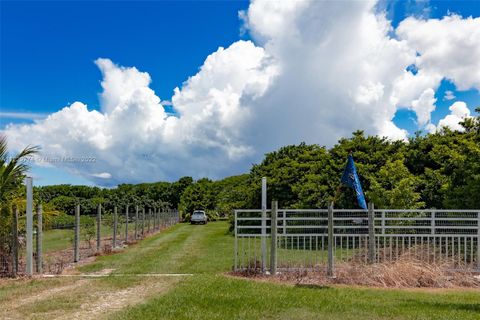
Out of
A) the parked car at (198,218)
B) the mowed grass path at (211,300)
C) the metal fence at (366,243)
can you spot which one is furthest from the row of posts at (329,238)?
the parked car at (198,218)

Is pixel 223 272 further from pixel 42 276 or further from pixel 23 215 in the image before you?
pixel 23 215

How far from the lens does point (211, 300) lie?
8.62 metres

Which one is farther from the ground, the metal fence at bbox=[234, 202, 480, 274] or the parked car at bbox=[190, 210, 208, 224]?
the metal fence at bbox=[234, 202, 480, 274]

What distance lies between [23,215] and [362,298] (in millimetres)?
8588

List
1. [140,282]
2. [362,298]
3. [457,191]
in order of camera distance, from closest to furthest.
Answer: [362,298] < [140,282] < [457,191]

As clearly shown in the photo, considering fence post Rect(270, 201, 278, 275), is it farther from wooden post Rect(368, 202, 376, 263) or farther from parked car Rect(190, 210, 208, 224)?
parked car Rect(190, 210, 208, 224)

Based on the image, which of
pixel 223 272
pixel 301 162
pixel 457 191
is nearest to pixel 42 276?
pixel 223 272

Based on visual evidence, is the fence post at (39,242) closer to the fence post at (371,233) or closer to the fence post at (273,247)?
the fence post at (273,247)

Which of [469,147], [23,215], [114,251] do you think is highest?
[469,147]

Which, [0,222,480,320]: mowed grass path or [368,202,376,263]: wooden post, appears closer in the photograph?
[0,222,480,320]: mowed grass path

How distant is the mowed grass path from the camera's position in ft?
25.2

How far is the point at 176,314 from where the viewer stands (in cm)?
757

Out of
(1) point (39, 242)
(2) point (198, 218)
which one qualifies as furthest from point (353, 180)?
(2) point (198, 218)

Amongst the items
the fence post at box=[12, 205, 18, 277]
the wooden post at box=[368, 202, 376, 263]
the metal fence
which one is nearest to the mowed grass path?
the fence post at box=[12, 205, 18, 277]
